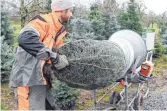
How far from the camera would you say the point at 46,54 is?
2646 mm

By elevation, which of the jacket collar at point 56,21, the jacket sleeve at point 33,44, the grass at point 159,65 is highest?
the jacket collar at point 56,21

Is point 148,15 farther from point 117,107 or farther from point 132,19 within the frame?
point 117,107

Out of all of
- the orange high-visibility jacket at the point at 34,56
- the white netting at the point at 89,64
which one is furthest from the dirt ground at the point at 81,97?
the orange high-visibility jacket at the point at 34,56

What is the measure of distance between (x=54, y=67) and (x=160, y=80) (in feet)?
19.4

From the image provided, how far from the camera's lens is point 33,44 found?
2678 mm

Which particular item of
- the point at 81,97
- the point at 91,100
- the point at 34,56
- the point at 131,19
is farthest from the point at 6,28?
the point at 34,56

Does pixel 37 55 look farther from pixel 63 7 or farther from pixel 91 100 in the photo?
pixel 91 100

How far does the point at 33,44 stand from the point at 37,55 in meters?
0.10

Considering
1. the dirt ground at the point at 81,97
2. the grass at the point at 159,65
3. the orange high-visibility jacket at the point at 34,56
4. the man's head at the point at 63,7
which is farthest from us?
the grass at the point at 159,65

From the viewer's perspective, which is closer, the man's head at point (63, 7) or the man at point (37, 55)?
the man at point (37, 55)

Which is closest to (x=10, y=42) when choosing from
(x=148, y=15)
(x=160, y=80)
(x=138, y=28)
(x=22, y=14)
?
(x=22, y=14)

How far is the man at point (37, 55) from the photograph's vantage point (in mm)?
2711

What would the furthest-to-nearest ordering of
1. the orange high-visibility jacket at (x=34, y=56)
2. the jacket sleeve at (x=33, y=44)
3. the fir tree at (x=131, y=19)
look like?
the fir tree at (x=131, y=19)
the orange high-visibility jacket at (x=34, y=56)
the jacket sleeve at (x=33, y=44)

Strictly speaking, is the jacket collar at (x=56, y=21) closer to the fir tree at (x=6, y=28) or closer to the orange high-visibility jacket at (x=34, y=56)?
the orange high-visibility jacket at (x=34, y=56)
